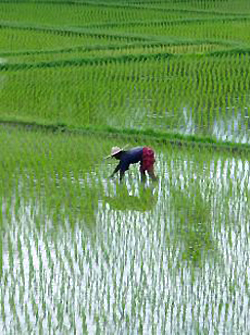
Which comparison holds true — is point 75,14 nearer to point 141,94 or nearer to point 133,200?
point 141,94

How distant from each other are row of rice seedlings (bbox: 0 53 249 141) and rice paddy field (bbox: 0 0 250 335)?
0.9 inches

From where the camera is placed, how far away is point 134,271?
4980mm

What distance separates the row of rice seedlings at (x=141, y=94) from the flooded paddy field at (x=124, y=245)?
1.14m

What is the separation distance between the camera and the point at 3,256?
17.2 ft

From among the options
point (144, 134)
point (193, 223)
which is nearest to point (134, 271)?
point (193, 223)

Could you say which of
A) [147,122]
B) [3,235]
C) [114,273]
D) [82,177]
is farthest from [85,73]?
[114,273]

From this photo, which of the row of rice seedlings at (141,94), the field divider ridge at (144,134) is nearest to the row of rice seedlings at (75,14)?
the row of rice seedlings at (141,94)

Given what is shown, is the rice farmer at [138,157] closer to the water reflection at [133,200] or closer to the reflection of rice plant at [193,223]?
the water reflection at [133,200]

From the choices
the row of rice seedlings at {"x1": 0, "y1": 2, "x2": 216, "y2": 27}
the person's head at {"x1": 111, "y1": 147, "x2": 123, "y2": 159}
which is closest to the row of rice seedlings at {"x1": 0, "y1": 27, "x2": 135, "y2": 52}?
the row of rice seedlings at {"x1": 0, "y1": 2, "x2": 216, "y2": 27}

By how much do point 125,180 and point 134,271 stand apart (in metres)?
1.83

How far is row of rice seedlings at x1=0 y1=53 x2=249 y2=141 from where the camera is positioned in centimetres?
861

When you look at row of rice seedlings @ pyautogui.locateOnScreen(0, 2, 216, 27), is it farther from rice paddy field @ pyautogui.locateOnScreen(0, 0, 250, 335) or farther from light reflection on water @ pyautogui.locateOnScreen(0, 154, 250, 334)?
light reflection on water @ pyautogui.locateOnScreen(0, 154, 250, 334)

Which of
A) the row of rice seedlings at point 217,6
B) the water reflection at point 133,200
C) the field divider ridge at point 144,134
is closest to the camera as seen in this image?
the water reflection at point 133,200

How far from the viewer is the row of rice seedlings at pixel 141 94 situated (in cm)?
861
